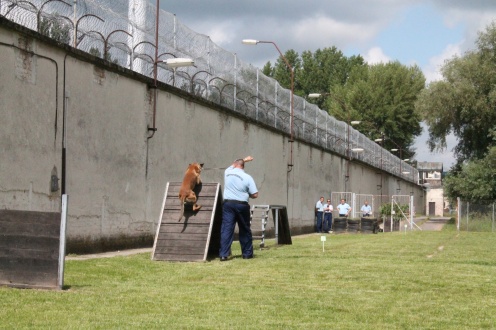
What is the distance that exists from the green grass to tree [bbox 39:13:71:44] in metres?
5.19

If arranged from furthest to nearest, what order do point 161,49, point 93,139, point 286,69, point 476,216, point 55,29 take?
point 286,69 → point 476,216 → point 161,49 → point 93,139 → point 55,29

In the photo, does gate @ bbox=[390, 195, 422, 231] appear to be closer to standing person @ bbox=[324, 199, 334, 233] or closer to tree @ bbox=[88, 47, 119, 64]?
standing person @ bbox=[324, 199, 334, 233]

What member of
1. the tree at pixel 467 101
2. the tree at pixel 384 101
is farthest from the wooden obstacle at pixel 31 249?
the tree at pixel 384 101

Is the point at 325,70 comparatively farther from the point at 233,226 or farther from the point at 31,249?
the point at 31,249

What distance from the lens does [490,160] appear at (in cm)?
4612

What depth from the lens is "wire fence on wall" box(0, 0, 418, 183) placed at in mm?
16875

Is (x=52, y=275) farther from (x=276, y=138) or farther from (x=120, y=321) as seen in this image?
(x=276, y=138)

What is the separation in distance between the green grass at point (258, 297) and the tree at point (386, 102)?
6728 centimetres

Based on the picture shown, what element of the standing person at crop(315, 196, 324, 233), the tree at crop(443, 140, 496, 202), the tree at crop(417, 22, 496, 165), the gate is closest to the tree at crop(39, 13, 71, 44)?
the standing person at crop(315, 196, 324, 233)

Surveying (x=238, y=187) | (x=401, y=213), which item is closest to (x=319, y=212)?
(x=401, y=213)

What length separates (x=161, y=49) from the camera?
2198 centimetres

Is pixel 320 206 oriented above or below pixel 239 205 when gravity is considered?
above

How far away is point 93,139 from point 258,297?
9.36 meters

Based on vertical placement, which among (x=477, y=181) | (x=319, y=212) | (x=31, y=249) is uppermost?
(x=477, y=181)
